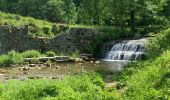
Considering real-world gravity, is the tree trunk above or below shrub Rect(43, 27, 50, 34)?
above

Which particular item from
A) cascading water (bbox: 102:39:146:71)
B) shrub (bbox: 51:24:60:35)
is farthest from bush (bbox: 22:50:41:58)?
cascading water (bbox: 102:39:146:71)

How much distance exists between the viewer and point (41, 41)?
44719 mm

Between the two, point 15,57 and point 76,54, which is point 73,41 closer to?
point 76,54

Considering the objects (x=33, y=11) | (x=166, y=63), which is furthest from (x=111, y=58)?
(x=33, y=11)

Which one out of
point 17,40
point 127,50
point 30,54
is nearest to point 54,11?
point 17,40

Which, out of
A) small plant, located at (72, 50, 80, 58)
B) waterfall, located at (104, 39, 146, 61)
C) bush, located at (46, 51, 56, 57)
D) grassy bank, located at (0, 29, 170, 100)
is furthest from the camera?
small plant, located at (72, 50, 80, 58)

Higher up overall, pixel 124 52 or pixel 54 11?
pixel 54 11

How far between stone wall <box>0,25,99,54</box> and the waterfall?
13.6ft

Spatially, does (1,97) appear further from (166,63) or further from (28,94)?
(166,63)

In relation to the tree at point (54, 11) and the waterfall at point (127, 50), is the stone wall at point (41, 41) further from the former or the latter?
the tree at point (54, 11)

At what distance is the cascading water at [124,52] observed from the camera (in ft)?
127

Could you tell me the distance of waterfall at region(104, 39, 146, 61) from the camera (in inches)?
1550

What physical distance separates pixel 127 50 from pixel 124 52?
0.35 meters

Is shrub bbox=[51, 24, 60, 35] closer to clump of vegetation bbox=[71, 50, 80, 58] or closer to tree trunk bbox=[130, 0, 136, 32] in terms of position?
clump of vegetation bbox=[71, 50, 80, 58]
